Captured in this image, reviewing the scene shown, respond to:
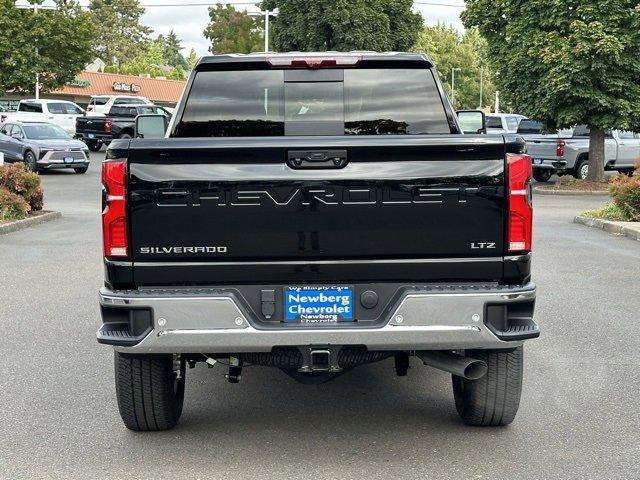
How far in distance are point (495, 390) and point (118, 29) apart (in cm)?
14168

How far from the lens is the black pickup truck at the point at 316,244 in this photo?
484 cm

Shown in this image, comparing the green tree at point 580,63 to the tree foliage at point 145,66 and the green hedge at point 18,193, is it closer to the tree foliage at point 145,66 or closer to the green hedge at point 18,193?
the green hedge at point 18,193

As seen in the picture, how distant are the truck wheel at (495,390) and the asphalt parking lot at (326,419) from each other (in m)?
0.10

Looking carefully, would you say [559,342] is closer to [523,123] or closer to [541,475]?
[541,475]

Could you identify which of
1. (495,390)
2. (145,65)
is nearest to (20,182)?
(495,390)

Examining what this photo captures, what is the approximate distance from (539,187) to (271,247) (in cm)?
2340

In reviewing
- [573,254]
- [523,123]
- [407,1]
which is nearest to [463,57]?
[407,1]

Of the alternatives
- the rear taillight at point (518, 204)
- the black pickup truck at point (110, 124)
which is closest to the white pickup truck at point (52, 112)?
the black pickup truck at point (110, 124)

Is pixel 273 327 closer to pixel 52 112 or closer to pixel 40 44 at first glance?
pixel 52 112

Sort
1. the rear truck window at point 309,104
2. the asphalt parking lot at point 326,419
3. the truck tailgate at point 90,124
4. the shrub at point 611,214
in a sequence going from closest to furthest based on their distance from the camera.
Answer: the asphalt parking lot at point 326,419 < the rear truck window at point 309,104 < the shrub at point 611,214 < the truck tailgate at point 90,124

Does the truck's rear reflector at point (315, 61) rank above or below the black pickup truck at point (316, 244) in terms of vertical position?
above

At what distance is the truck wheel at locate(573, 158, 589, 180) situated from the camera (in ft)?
94.4

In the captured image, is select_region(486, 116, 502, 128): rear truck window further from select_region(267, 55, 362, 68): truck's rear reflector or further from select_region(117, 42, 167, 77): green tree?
select_region(117, 42, 167, 77): green tree

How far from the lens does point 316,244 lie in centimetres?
488
